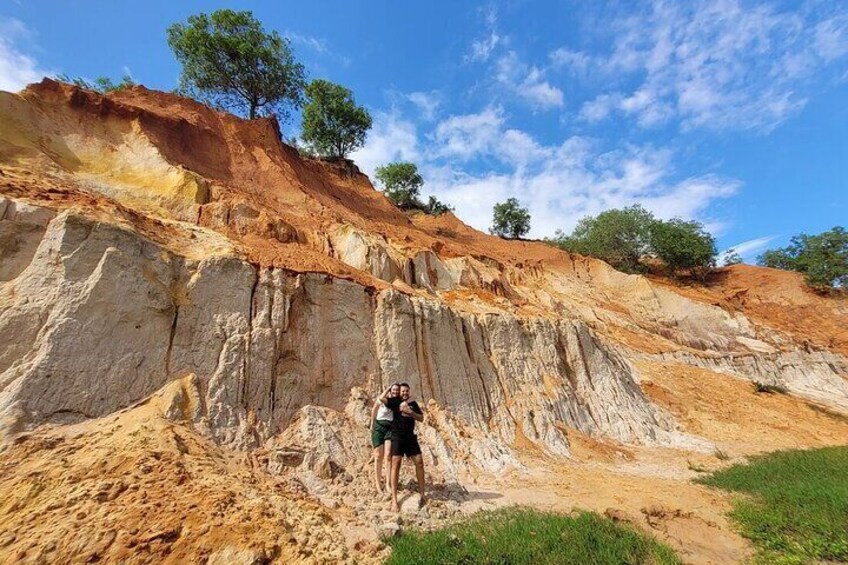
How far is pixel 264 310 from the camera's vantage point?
10.3 m

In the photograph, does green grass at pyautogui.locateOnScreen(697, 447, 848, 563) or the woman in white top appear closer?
green grass at pyautogui.locateOnScreen(697, 447, 848, 563)

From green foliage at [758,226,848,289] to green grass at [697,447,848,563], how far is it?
30428 millimetres

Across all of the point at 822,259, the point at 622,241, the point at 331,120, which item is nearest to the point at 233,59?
the point at 331,120

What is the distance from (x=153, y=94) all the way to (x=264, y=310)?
15252 millimetres

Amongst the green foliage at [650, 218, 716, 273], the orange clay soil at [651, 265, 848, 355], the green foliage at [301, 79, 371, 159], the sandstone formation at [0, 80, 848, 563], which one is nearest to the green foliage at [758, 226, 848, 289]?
the orange clay soil at [651, 265, 848, 355]

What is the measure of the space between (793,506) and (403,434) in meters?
6.43

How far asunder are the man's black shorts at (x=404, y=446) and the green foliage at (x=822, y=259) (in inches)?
1595

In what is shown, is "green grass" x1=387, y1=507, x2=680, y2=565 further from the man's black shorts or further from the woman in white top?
the woman in white top

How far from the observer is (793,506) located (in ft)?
22.6

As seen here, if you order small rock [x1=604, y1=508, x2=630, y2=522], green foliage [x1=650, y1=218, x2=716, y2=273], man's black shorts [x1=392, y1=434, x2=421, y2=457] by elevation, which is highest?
green foliage [x1=650, y1=218, x2=716, y2=273]

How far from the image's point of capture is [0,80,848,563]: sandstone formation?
6871mm

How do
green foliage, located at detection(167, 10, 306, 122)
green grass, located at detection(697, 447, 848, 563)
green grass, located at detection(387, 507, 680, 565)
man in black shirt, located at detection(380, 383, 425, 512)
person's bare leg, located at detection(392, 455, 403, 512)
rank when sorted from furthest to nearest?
green foliage, located at detection(167, 10, 306, 122) → man in black shirt, located at detection(380, 383, 425, 512) → person's bare leg, located at detection(392, 455, 403, 512) → green grass, located at detection(697, 447, 848, 563) → green grass, located at detection(387, 507, 680, 565)

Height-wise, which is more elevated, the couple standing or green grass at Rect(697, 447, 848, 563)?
the couple standing

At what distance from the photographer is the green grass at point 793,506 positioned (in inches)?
213
